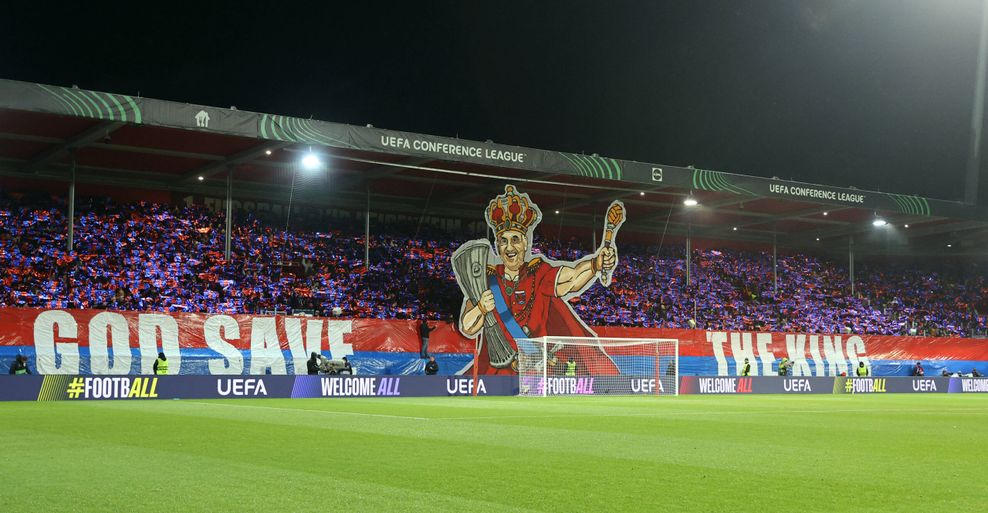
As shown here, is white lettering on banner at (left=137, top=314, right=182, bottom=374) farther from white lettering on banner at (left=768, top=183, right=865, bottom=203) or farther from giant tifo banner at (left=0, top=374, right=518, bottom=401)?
white lettering on banner at (left=768, top=183, right=865, bottom=203)

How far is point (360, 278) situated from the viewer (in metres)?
36.9

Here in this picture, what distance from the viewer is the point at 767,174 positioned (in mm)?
53344

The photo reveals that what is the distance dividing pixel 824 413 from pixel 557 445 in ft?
37.4

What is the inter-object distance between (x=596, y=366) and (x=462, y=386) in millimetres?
6668

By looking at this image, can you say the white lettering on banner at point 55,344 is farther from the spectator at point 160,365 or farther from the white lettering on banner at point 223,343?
the white lettering on banner at point 223,343

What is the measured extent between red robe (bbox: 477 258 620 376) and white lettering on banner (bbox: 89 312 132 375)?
38.2 feet

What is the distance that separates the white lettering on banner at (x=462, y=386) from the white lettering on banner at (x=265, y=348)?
5.22m

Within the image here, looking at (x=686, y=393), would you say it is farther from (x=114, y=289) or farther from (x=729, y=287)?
(x=114, y=289)

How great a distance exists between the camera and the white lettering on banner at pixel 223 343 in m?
30.2

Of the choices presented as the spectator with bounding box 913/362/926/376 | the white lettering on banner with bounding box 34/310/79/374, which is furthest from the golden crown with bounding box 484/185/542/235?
the spectator with bounding box 913/362/926/376

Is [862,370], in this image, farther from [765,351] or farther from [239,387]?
[239,387]

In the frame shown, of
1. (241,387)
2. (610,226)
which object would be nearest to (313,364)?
(241,387)

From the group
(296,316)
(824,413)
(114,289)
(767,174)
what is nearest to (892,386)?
(767,174)

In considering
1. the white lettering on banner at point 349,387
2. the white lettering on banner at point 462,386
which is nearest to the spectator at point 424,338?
the white lettering on banner at point 462,386
